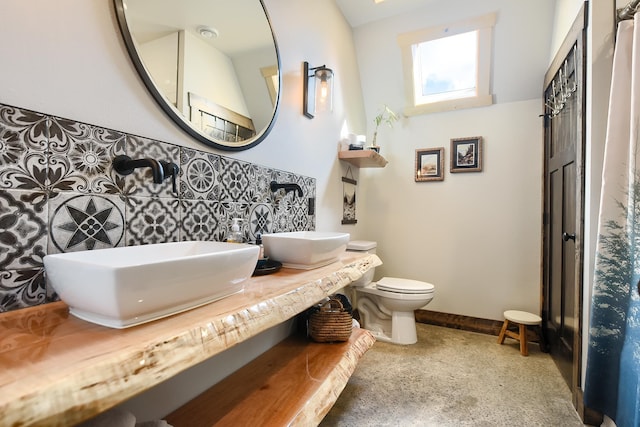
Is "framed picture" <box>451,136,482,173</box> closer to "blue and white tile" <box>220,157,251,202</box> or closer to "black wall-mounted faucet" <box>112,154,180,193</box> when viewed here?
"blue and white tile" <box>220,157,251,202</box>

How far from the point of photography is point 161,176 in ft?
2.97

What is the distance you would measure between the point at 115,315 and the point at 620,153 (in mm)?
1984

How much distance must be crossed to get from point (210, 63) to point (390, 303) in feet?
6.63

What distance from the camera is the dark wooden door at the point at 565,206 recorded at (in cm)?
166

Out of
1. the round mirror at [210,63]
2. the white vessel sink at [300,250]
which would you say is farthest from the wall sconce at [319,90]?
the white vessel sink at [300,250]

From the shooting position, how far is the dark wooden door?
5.43ft

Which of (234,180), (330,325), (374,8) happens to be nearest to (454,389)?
(330,325)

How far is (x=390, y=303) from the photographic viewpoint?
243 centimetres

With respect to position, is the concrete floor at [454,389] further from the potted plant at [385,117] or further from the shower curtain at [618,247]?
the potted plant at [385,117]

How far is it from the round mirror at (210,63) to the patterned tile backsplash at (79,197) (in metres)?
0.16

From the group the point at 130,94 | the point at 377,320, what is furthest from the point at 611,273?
the point at 130,94

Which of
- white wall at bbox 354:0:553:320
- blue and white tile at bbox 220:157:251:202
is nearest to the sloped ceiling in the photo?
white wall at bbox 354:0:553:320

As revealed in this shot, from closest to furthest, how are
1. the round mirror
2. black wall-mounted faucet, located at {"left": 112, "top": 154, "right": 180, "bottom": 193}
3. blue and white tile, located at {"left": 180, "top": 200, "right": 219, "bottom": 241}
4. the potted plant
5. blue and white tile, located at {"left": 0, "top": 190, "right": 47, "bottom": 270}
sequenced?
blue and white tile, located at {"left": 0, "top": 190, "right": 47, "bottom": 270}, black wall-mounted faucet, located at {"left": 112, "top": 154, "right": 180, "bottom": 193}, the round mirror, blue and white tile, located at {"left": 180, "top": 200, "right": 219, "bottom": 241}, the potted plant

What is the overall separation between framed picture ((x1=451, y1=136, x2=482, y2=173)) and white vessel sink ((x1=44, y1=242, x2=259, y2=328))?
2.52 m
